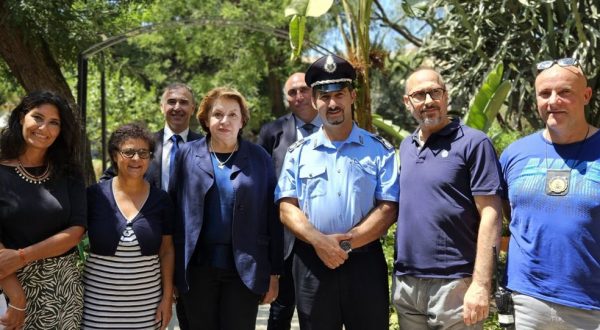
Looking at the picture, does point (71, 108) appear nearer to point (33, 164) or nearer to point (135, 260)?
point (33, 164)

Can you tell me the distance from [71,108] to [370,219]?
1.79 metres

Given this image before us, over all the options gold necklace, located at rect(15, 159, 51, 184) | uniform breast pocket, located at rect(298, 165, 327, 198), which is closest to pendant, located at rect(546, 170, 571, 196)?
uniform breast pocket, located at rect(298, 165, 327, 198)

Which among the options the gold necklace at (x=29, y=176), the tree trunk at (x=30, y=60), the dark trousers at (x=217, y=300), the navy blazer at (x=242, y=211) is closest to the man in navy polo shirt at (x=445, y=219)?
the navy blazer at (x=242, y=211)

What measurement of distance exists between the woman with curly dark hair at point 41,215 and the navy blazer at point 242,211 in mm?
557

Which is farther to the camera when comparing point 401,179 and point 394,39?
point 394,39

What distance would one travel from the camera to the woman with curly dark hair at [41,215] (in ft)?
10.1

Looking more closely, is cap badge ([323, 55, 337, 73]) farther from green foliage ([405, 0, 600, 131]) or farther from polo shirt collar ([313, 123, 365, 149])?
green foliage ([405, 0, 600, 131])

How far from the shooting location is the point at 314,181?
3.29 metres

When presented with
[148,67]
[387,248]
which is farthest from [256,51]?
[387,248]

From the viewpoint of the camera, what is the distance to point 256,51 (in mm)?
17891

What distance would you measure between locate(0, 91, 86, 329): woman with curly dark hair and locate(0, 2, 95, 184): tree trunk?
4.06m

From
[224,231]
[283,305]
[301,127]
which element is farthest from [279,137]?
[224,231]

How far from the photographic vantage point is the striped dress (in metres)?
3.31

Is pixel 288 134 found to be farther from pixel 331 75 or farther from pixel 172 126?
pixel 331 75
